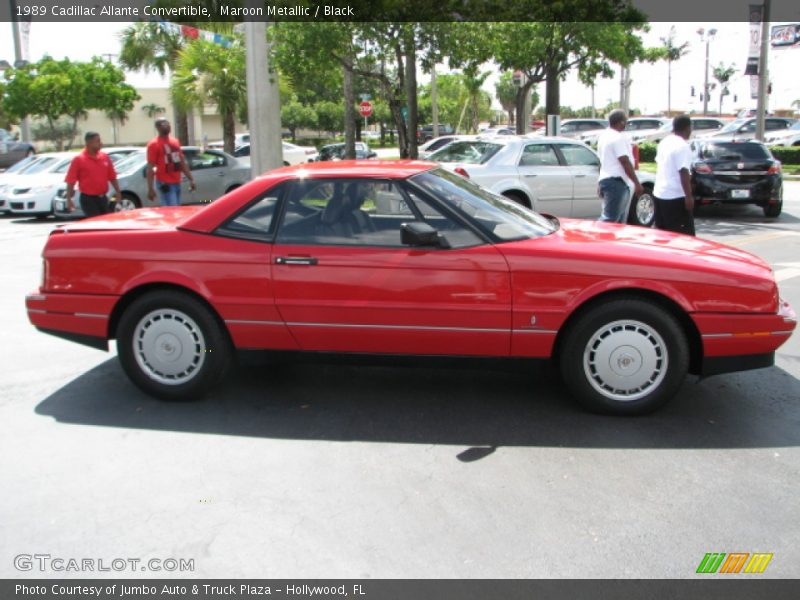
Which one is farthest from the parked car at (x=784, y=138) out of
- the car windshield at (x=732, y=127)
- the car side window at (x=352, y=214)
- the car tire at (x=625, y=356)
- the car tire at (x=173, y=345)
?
the car tire at (x=173, y=345)

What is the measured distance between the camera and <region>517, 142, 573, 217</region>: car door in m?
11.9

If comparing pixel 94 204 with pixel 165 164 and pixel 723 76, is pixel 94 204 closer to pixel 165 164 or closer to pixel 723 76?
pixel 165 164

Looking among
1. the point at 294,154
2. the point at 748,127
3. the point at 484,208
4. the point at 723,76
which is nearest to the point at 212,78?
the point at 294,154

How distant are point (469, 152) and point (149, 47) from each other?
2070cm

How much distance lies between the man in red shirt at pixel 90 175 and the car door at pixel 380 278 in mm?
5341

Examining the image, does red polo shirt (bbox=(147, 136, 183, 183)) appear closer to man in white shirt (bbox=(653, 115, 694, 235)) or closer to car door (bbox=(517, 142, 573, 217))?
car door (bbox=(517, 142, 573, 217))

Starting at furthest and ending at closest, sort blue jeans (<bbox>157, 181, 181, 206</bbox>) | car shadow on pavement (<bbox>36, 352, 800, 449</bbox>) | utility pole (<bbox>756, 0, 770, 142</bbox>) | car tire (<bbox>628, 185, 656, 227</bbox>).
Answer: utility pole (<bbox>756, 0, 770, 142</bbox>) → car tire (<bbox>628, 185, 656, 227</bbox>) → blue jeans (<bbox>157, 181, 181, 206</bbox>) → car shadow on pavement (<bbox>36, 352, 800, 449</bbox>)

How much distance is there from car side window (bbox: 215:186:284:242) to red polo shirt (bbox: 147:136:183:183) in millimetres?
6221

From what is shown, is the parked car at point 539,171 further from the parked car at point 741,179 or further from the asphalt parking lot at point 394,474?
the asphalt parking lot at point 394,474

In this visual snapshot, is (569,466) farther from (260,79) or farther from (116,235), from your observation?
(260,79)

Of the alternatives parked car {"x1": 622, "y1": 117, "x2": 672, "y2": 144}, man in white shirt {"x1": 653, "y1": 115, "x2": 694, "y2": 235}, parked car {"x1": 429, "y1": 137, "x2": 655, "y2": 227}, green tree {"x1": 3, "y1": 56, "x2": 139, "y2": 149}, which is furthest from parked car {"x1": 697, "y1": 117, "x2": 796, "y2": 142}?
green tree {"x1": 3, "y1": 56, "x2": 139, "y2": 149}

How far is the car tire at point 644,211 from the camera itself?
12.6m

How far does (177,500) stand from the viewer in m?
3.83

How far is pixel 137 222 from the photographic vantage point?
541cm
